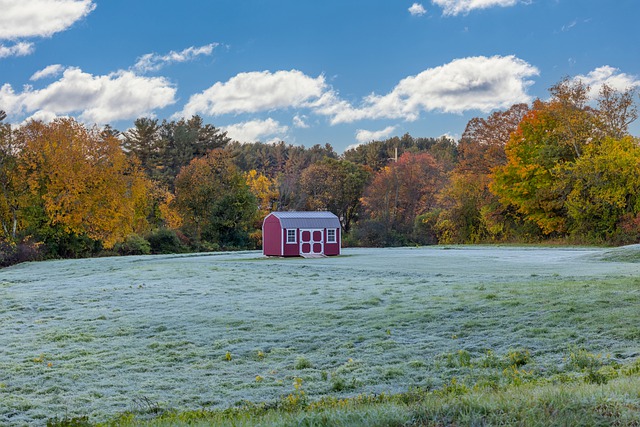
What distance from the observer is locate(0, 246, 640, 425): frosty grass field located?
918 cm

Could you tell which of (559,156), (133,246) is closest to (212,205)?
(133,246)

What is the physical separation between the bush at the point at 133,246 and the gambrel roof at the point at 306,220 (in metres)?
12.7

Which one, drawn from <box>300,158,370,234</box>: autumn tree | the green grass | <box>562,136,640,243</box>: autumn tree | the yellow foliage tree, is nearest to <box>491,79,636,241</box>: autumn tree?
<box>562,136,640,243</box>: autumn tree

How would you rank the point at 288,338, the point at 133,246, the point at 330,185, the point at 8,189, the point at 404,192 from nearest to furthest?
the point at 288,338 < the point at 8,189 < the point at 133,246 < the point at 404,192 < the point at 330,185

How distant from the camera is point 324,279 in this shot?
24141 millimetres

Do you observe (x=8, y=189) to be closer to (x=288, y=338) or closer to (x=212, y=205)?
(x=212, y=205)

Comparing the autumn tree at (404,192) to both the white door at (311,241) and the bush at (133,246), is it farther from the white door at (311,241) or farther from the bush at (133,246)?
the bush at (133,246)

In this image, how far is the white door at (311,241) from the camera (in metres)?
→ 42.3

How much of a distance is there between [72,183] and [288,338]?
3597cm

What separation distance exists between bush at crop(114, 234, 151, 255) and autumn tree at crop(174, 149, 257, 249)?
6539 mm

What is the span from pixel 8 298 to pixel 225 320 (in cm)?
941

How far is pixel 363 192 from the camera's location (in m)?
69.2

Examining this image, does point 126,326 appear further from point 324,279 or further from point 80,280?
point 80,280

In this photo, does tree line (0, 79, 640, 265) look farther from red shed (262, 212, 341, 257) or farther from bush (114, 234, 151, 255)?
red shed (262, 212, 341, 257)
